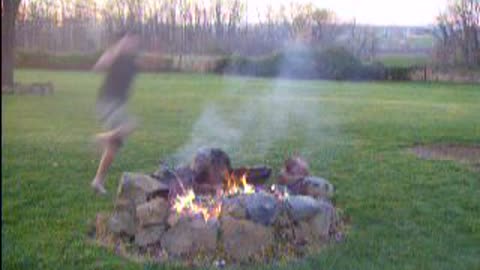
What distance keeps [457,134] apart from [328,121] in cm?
303

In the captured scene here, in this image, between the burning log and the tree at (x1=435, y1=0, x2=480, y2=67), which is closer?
the burning log

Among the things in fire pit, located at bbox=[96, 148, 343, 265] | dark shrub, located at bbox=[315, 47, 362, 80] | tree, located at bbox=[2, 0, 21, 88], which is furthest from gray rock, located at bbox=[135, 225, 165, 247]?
dark shrub, located at bbox=[315, 47, 362, 80]

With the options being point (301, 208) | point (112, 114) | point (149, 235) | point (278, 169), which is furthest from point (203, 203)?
point (278, 169)

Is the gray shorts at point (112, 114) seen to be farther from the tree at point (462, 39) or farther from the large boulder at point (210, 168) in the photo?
the tree at point (462, 39)

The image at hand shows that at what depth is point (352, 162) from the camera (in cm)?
854

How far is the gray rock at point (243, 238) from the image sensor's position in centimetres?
461

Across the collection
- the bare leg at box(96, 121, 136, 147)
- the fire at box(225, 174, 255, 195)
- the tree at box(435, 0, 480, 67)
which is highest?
the tree at box(435, 0, 480, 67)

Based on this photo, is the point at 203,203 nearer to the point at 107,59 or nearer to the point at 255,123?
the point at 107,59

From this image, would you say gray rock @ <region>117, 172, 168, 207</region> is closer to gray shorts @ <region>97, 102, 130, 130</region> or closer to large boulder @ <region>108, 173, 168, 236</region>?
large boulder @ <region>108, 173, 168, 236</region>

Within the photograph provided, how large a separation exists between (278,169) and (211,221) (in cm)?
324

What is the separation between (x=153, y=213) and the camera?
4.88 meters

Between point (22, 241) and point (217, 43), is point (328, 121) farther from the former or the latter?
point (22, 241)

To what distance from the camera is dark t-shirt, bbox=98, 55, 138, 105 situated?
166 inches

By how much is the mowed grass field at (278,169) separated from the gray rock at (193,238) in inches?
11.6
